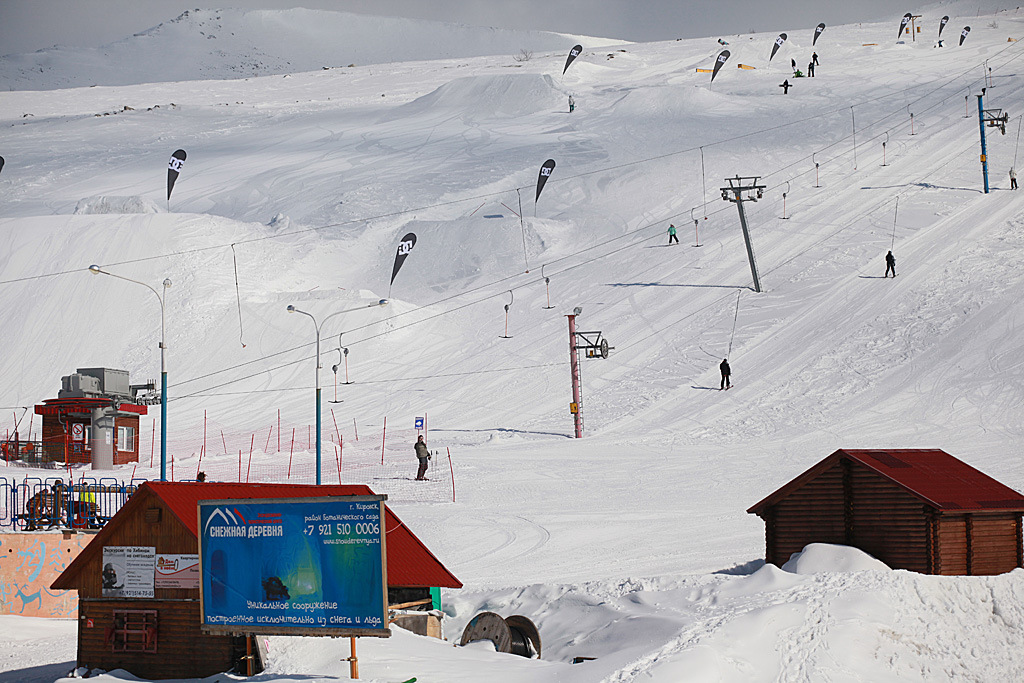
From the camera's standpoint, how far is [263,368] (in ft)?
173

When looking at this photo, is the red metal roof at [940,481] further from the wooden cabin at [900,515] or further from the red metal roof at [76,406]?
the red metal roof at [76,406]

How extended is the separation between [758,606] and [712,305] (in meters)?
32.8

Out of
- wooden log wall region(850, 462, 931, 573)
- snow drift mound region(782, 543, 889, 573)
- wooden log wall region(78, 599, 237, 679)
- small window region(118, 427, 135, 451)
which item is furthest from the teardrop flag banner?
wooden log wall region(78, 599, 237, 679)

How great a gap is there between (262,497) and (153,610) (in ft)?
8.65

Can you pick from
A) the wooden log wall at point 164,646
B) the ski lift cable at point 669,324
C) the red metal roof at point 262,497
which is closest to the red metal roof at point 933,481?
the red metal roof at point 262,497

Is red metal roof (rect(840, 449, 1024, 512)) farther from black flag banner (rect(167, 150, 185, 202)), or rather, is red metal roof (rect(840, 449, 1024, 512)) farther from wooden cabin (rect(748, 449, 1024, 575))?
black flag banner (rect(167, 150, 185, 202))

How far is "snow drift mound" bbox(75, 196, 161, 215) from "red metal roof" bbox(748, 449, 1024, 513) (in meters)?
59.2

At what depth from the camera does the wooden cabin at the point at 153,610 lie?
14227mm

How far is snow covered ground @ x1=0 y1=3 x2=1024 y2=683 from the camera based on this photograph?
59.3 ft

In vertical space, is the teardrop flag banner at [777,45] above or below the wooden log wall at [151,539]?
above

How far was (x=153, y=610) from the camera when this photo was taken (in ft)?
47.6

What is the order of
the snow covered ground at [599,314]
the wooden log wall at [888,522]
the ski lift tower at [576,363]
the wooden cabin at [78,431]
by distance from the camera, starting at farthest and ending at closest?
the wooden cabin at [78,431], the ski lift tower at [576,363], the wooden log wall at [888,522], the snow covered ground at [599,314]

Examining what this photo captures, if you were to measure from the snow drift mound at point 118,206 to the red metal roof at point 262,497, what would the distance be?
191 ft

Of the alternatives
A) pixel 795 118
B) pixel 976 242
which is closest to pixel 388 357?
pixel 976 242
